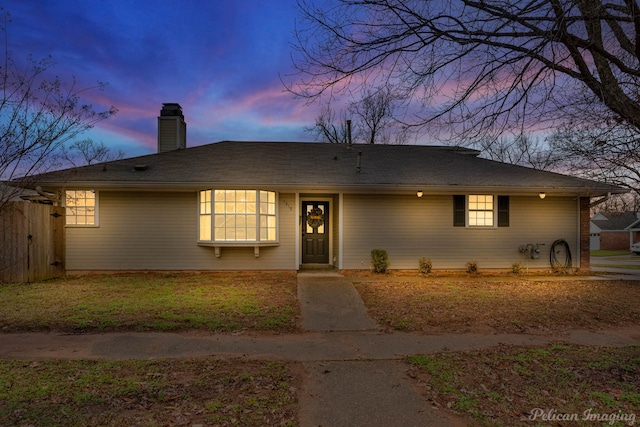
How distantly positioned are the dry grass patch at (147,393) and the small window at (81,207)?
6899 mm

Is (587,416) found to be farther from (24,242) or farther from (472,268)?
(24,242)

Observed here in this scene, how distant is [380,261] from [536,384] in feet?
22.2

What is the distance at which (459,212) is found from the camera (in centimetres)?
1116

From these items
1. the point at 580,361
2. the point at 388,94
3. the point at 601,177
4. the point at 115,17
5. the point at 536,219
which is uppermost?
the point at 115,17

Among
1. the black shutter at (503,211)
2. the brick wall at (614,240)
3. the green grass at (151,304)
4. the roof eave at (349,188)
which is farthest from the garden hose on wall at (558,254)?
the brick wall at (614,240)

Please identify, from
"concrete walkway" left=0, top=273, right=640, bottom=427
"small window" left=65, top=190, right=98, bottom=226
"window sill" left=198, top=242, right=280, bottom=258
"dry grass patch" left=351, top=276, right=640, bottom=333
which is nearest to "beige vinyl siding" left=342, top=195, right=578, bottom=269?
"dry grass patch" left=351, top=276, right=640, bottom=333

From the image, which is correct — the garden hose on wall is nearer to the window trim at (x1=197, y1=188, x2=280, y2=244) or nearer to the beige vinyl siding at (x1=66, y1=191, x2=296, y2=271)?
the beige vinyl siding at (x1=66, y1=191, x2=296, y2=271)

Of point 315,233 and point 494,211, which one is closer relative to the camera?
point 494,211

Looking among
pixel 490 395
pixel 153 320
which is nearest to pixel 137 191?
pixel 153 320

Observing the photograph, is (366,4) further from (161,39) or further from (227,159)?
(227,159)

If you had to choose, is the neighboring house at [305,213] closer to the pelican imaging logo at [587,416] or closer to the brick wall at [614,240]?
the pelican imaging logo at [587,416]

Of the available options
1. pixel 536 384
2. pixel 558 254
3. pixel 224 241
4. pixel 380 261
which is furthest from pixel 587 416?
pixel 558 254

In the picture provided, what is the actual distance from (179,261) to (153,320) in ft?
14.8

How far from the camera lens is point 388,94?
4.34 metres
